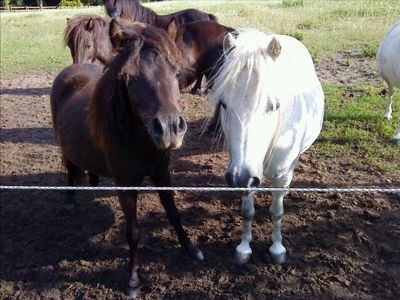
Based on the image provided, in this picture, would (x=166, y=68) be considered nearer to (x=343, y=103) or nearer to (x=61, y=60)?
(x=343, y=103)

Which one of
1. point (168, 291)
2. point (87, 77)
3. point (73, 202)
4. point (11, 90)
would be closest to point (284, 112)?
point (168, 291)

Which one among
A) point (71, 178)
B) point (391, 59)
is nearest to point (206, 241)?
point (71, 178)

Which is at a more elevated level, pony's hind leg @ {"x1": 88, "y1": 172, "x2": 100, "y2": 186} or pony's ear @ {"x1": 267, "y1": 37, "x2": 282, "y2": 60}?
pony's ear @ {"x1": 267, "y1": 37, "x2": 282, "y2": 60}

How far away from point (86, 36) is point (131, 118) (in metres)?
3.88

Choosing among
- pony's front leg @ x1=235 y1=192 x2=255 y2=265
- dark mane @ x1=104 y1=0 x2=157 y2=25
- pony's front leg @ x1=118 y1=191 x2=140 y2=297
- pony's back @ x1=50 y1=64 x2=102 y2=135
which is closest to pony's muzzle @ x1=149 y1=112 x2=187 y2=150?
pony's front leg @ x1=118 y1=191 x2=140 y2=297

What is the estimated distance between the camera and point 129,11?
7633mm

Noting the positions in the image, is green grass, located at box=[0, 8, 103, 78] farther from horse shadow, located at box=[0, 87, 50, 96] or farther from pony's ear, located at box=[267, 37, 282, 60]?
pony's ear, located at box=[267, 37, 282, 60]

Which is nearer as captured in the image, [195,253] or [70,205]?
[195,253]

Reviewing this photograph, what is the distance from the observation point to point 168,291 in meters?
2.94

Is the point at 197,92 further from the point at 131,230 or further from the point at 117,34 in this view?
the point at 117,34

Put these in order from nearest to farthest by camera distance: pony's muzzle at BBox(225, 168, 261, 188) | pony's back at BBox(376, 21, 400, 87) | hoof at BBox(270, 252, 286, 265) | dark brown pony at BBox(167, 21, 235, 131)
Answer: pony's muzzle at BBox(225, 168, 261, 188), hoof at BBox(270, 252, 286, 265), pony's back at BBox(376, 21, 400, 87), dark brown pony at BBox(167, 21, 235, 131)

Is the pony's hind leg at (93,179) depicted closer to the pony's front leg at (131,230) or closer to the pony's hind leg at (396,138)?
the pony's front leg at (131,230)

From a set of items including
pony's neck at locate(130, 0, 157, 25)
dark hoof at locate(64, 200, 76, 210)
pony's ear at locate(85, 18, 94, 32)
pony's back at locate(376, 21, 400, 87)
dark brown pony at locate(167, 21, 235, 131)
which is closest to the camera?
dark hoof at locate(64, 200, 76, 210)

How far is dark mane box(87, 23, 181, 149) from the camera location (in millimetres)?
2367
